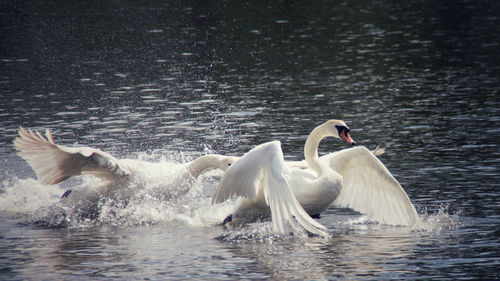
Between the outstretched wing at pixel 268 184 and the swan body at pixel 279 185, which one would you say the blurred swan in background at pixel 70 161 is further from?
the outstretched wing at pixel 268 184

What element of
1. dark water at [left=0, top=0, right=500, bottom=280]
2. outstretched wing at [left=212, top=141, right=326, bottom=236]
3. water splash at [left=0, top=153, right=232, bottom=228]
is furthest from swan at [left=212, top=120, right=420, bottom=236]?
water splash at [left=0, top=153, right=232, bottom=228]

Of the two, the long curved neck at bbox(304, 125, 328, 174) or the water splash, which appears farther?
the water splash

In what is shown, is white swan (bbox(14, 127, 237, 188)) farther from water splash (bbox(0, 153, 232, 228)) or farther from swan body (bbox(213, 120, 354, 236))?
swan body (bbox(213, 120, 354, 236))

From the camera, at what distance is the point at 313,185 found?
11992 millimetres

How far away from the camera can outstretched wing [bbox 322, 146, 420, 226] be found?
41.4 feet

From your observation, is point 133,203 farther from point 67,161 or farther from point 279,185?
point 279,185

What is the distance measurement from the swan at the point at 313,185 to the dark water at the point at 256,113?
315mm

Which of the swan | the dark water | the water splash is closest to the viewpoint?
the dark water

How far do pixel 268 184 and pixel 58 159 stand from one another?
359 cm

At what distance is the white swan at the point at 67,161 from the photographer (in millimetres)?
12836

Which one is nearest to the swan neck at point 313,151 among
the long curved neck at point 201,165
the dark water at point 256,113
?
the dark water at point 256,113

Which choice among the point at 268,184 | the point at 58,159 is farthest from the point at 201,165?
the point at 268,184

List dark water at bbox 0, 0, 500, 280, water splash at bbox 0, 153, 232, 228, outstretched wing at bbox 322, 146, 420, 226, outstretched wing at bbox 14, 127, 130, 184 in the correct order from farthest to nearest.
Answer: water splash at bbox 0, 153, 232, 228, outstretched wing at bbox 14, 127, 130, 184, outstretched wing at bbox 322, 146, 420, 226, dark water at bbox 0, 0, 500, 280

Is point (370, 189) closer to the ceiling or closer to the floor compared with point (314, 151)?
closer to the floor
